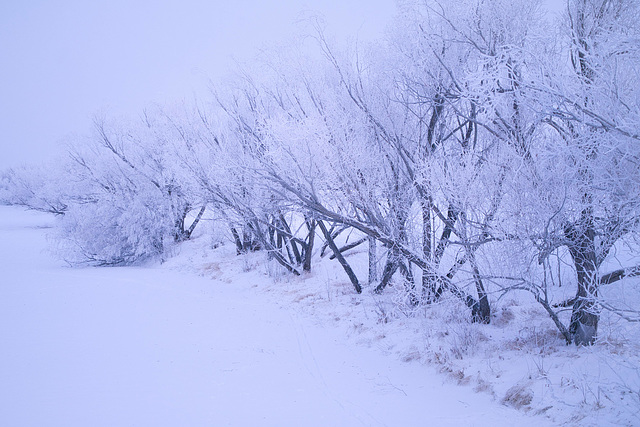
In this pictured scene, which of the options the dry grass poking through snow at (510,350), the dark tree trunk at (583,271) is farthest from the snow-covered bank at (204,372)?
the dark tree trunk at (583,271)

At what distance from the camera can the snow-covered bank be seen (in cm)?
436

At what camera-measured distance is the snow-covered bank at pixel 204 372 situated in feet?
14.3

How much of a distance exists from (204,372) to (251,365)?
2.33 feet

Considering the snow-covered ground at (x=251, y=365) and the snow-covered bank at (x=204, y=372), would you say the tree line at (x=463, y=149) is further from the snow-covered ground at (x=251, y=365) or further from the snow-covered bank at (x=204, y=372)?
the snow-covered bank at (x=204, y=372)

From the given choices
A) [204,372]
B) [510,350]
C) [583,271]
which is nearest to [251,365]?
[204,372]

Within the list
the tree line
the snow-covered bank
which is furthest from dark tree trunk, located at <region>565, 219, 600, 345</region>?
the snow-covered bank

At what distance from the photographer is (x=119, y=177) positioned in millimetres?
19578

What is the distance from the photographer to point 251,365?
6.00 metres

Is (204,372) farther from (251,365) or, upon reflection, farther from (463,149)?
(463,149)

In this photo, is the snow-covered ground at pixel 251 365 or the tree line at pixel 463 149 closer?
the tree line at pixel 463 149

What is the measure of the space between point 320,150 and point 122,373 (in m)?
4.72

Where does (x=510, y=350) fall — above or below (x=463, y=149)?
below

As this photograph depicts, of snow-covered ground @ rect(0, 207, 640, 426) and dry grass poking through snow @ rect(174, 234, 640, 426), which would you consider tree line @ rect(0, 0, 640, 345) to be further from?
snow-covered ground @ rect(0, 207, 640, 426)

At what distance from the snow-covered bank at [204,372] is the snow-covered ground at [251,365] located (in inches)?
1.0
